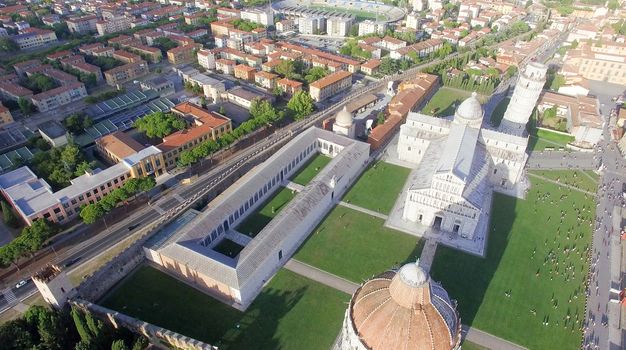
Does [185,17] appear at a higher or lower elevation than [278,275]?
higher

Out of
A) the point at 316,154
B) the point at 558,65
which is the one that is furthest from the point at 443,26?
the point at 316,154

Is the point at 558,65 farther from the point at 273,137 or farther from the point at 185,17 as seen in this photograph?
the point at 185,17

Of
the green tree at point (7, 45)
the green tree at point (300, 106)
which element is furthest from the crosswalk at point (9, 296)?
the green tree at point (7, 45)

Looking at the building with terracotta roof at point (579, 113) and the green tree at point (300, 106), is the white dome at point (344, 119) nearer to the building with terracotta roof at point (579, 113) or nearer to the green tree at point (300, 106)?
the green tree at point (300, 106)

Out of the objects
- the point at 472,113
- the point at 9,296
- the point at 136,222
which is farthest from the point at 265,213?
the point at 472,113

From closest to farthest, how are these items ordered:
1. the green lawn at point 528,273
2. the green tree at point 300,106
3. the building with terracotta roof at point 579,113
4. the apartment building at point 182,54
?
the green lawn at point 528,273, the building with terracotta roof at point 579,113, the green tree at point 300,106, the apartment building at point 182,54

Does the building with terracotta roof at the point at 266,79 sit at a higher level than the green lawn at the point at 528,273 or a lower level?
higher

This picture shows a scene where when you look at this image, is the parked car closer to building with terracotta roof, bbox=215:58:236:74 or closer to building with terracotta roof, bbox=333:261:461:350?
building with terracotta roof, bbox=333:261:461:350

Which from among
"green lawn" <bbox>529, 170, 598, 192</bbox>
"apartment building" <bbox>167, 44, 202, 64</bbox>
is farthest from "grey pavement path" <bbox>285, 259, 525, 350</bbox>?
"apartment building" <bbox>167, 44, 202, 64</bbox>
